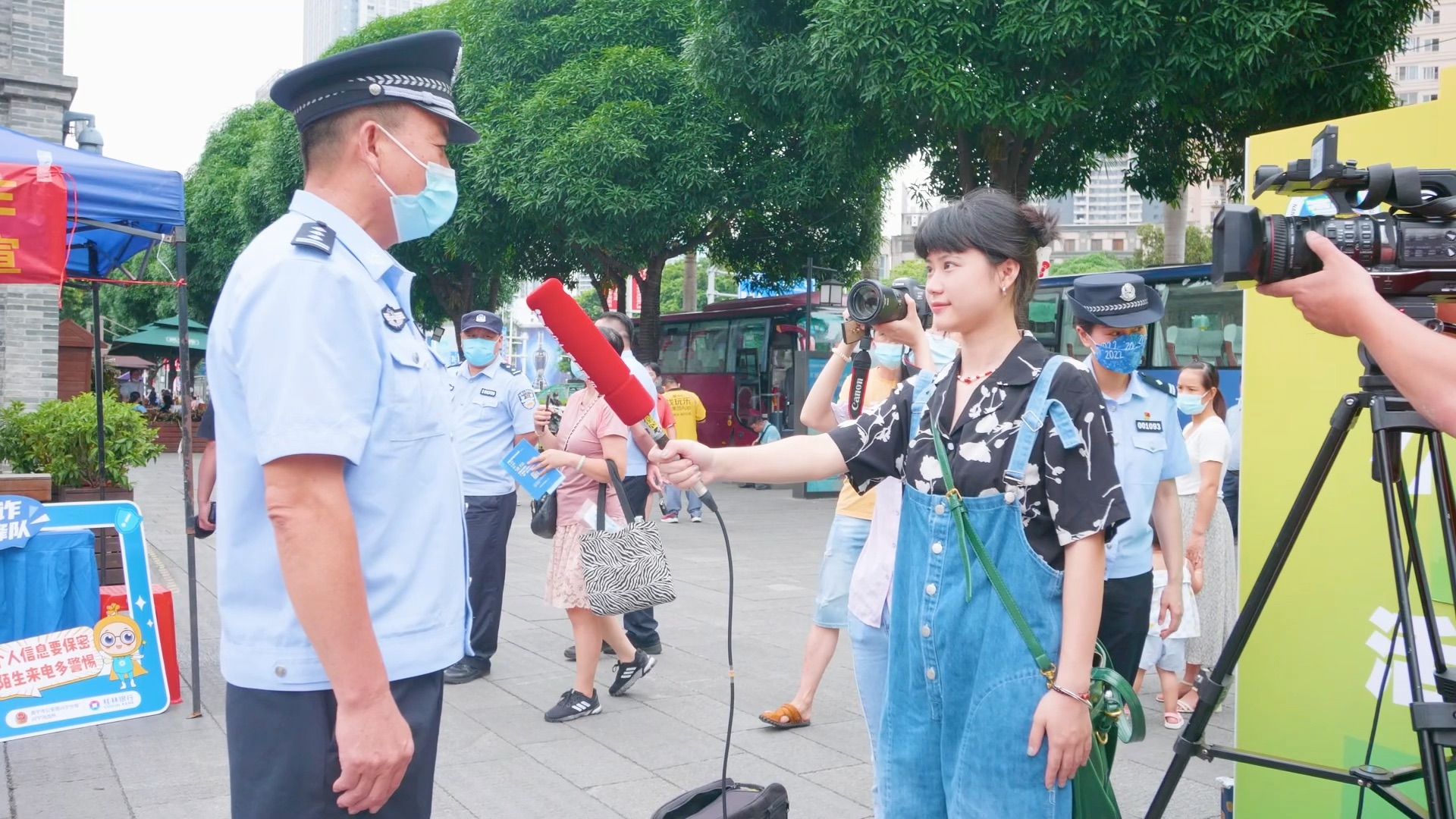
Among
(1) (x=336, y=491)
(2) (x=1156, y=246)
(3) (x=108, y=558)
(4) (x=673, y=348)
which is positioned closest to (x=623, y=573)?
(3) (x=108, y=558)

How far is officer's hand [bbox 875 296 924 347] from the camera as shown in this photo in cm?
355

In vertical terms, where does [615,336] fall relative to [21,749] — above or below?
above

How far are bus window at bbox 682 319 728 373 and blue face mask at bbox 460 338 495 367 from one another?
16.5 meters

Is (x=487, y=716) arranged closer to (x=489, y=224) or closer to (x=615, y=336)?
(x=615, y=336)

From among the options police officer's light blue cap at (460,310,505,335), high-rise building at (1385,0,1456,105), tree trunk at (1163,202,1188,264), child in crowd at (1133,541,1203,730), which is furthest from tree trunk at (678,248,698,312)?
high-rise building at (1385,0,1456,105)

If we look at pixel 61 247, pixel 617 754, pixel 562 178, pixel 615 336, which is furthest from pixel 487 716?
pixel 562 178

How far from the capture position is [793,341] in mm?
21156

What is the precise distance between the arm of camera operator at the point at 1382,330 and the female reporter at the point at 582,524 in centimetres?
371

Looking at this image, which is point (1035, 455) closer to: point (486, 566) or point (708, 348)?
point (486, 566)

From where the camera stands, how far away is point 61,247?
529cm

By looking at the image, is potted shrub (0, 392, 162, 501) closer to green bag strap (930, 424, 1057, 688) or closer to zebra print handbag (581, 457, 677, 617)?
zebra print handbag (581, 457, 677, 617)

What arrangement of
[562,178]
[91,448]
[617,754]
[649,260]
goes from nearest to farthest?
[617,754] → [91,448] → [562,178] → [649,260]

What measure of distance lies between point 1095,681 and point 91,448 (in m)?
7.21

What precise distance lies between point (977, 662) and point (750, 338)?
20.0 meters
